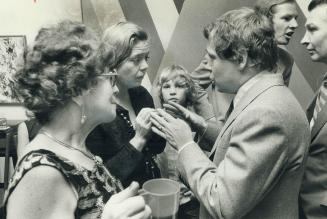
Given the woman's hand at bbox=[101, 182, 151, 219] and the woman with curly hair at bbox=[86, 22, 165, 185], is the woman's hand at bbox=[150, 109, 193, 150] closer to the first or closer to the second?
the woman with curly hair at bbox=[86, 22, 165, 185]

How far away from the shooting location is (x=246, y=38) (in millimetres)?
1384

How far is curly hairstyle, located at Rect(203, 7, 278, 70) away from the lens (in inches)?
54.6

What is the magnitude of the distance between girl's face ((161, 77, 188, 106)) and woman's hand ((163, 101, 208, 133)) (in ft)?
1.52

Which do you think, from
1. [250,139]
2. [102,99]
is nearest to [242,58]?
[250,139]

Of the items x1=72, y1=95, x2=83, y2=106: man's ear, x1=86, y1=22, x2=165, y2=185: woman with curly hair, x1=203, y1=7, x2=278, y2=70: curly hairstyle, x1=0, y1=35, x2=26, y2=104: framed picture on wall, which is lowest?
x1=0, y1=35, x2=26, y2=104: framed picture on wall

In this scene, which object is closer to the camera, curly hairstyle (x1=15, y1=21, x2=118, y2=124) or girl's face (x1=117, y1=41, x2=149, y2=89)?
curly hairstyle (x1=15, y1=21, x2=118, y2=124)

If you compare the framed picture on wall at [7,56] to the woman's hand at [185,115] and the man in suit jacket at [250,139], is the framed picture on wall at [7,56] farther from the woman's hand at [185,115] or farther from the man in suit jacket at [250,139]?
the man in suit jacket at [250,139]

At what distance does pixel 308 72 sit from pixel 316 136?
197 cm

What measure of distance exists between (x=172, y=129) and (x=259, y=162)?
0.48 meters

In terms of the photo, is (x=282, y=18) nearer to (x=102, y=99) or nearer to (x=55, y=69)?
(x=102, y=99)

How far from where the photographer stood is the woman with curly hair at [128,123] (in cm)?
162

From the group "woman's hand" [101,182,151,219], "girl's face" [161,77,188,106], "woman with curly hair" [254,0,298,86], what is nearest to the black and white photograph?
"woman's hand" [101,182,151,219]

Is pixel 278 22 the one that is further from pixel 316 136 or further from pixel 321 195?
pixel 321 195

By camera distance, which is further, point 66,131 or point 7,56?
point 7,56
